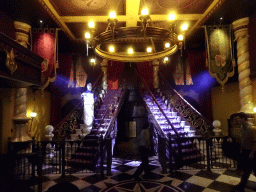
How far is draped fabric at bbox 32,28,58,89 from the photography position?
7699 mm

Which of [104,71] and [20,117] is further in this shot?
[104,71]

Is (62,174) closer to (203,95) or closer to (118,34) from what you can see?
(118,34)

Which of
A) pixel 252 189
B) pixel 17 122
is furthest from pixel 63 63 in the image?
pixel 252 189

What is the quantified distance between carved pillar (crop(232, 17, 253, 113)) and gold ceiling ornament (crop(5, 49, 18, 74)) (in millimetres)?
7982

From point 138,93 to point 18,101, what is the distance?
20.7ft

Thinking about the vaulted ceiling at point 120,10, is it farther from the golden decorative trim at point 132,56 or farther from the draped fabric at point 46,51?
the golden decorative trim at point 132,56

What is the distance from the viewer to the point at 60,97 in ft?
41.2

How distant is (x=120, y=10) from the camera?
24.8 feet

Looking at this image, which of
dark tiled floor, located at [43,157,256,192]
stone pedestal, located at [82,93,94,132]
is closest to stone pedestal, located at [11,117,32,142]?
dark tiled floor, located at [43,157,256,192]

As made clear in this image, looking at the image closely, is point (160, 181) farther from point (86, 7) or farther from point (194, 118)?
point (86, 7)

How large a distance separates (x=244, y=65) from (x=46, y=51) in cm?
813

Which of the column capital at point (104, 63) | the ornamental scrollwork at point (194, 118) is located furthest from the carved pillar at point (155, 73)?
the column capital at point (104, 63)

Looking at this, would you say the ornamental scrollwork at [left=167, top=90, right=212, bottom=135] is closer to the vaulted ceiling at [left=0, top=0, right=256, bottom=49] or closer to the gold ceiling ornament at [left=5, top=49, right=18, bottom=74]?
the vaulted ceiling at [left=0, top=0, right=256, bottom=49]

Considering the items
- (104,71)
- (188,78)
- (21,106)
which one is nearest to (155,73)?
(188,78)
